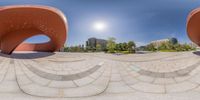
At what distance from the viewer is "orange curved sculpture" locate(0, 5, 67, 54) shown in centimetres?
877

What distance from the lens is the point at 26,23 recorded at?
1067 cm

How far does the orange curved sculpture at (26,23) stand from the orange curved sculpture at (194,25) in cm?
787

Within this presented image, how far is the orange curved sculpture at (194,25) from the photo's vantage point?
8920 millimetres

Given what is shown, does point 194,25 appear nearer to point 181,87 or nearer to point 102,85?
point 181,87

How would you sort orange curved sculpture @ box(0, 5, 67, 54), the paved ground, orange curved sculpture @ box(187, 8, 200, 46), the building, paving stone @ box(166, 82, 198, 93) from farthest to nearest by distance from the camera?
the building → orange curved sculpture @ box(187, 8, 200, 46) → orange curved sculpture @ box(0, 5, 67, 54) → paving stone @ box(166, 82, 198, 93) → the paved ground

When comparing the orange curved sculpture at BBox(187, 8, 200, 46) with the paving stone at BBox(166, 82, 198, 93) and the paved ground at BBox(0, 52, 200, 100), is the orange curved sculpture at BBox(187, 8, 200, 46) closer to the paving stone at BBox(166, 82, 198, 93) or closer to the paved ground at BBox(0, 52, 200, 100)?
the paved ground at BBox(0, 52, 200, 100)

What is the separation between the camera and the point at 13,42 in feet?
40.2

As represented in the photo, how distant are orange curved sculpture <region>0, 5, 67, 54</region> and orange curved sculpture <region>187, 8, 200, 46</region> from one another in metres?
7.87

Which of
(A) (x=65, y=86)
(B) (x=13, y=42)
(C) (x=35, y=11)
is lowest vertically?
→ (A) (x=65, y=86)

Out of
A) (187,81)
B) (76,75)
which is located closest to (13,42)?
(76,75)

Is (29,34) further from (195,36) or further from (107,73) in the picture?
(195,36)

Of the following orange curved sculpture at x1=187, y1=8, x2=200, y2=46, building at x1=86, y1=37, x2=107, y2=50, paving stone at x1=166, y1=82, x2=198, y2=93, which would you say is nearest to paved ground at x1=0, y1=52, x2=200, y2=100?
paving stone at x1=166, y1=82, x2=198, y2=93

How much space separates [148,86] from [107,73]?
5.15 feet

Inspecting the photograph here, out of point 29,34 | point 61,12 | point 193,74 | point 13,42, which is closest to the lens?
point 193,74
